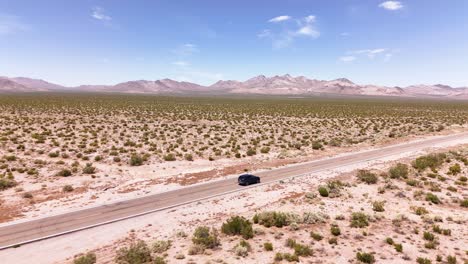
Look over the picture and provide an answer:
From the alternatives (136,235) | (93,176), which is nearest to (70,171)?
(93,176)

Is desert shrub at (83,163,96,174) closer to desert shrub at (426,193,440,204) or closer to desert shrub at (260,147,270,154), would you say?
desert shrub at (260,147,270,154)

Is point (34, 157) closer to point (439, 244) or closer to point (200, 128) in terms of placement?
point (200, 128)

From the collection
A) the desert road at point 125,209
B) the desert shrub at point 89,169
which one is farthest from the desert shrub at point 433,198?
the desert shrub at point 89,169

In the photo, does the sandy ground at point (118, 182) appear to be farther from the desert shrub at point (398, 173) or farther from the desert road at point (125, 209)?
the desert shrub at point (398, 173)

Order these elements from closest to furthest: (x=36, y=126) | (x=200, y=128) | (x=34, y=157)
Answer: (x=34, y=157) → (x=36, y=126) → (x=200, y=128)

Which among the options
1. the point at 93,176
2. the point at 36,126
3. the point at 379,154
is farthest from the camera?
the point at 36,126

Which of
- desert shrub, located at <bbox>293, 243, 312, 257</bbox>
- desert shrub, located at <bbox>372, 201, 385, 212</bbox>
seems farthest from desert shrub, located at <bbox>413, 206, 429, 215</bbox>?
desert shrub, located at <bbox>293, 243, 312, 257</bbox>

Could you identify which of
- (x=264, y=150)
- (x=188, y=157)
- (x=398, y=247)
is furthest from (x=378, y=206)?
(x=188, y=157)

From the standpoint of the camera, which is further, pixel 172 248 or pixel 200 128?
pixel 200 128
